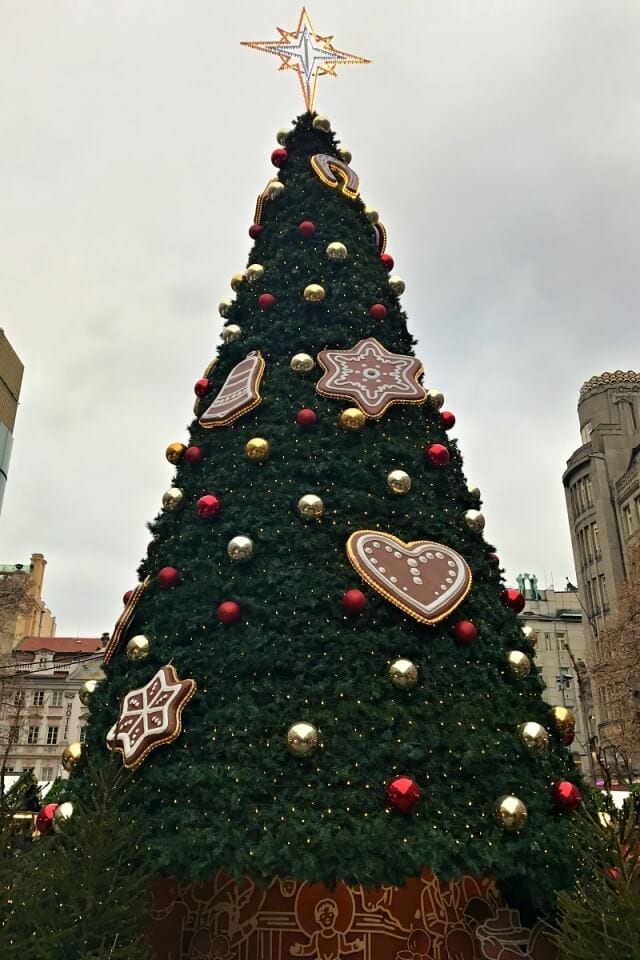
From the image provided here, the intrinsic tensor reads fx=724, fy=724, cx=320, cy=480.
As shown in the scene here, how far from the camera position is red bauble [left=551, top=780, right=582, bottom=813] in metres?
4.57

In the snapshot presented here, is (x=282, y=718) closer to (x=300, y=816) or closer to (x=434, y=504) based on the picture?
(x=300, y=816)

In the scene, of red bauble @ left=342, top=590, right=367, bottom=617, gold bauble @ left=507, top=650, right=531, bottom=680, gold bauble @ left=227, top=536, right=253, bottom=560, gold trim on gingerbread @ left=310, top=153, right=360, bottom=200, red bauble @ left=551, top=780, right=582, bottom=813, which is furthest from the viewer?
gold trim on gingerbread @ left=310, top=153, right=360, bottom=200

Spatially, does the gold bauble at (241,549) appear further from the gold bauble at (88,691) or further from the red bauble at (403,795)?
the red bauble at (403,795)

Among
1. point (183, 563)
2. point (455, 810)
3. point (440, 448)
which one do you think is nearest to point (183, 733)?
point (183, 563)

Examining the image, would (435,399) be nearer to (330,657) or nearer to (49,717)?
(330,657)

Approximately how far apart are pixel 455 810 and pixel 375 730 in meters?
0.65

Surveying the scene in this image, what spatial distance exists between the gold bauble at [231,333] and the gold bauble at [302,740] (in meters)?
4.13

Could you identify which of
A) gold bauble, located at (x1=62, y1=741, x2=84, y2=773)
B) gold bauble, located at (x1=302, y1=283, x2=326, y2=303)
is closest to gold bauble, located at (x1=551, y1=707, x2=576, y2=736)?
gold bauble, located at (x1=62, y1=741, x2=84, y2=773)

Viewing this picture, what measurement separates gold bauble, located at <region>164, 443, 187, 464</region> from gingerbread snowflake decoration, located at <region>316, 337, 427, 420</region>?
5.03 feet

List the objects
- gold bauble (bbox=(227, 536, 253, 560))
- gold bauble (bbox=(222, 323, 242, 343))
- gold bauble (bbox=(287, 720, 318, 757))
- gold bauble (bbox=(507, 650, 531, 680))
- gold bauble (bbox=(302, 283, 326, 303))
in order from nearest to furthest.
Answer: gold bauble (bbox=(287, 720, 318, 757)), gold bauble (bbox=(507, 650, 531, 680)), gold bauble (bbox=(227, 536, 253, 560)), gold bauble (bbox=(302, 283, 326, 303)), gold bauble (bbox=(222, 323, 242, 343))

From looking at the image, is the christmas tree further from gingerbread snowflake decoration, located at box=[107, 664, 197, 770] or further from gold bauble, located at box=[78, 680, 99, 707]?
gold bauble, located at box=[78, 680, 99, 707]

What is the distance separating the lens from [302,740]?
4406 millimetres

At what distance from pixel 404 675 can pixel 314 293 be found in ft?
12.6

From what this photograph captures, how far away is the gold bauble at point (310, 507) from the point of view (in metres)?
5.44
